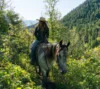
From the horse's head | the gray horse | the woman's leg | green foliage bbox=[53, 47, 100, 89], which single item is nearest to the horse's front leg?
the gray horse

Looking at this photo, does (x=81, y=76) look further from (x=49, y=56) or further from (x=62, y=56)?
(x=49, y=56)

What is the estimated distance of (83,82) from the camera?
11727 millimetres

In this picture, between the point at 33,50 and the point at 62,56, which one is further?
the point at 33,50

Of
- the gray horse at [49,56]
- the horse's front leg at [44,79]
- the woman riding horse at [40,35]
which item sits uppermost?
the woman riding horse at [40,35]

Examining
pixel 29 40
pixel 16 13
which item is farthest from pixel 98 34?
pixel 29 40

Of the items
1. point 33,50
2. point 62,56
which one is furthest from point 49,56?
point 33,50

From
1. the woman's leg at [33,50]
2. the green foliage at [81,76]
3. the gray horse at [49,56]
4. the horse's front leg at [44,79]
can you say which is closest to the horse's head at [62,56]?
the gray horse at [49,56]

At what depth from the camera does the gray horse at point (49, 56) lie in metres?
11.7

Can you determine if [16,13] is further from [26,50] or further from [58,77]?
[58,77]

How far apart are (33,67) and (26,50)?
2.06 meters

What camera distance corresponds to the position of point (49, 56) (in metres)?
12.3

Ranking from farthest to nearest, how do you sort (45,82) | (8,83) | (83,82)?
(45,82) → (83,82) → (8,83)

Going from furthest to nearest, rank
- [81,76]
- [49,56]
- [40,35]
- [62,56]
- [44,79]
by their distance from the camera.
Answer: [40,35], [44,79], [81,76], [49,56], [62,56]

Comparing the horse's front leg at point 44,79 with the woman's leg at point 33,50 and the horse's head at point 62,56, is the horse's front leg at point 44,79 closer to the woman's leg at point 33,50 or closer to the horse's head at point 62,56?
the woman's leg at point 33,50
